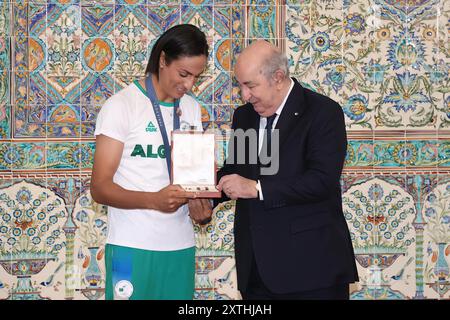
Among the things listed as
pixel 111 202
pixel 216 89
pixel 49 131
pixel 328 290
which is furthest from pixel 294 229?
pixel 49 131

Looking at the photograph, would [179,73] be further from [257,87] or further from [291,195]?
[291,195]

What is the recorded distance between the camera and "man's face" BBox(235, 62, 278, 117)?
297 cm

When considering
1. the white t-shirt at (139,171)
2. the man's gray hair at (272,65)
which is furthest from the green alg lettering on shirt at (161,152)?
the man's gray hair at (272,65)

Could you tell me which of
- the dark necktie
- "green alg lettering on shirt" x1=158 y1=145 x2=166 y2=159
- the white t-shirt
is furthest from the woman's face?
the dark necktie

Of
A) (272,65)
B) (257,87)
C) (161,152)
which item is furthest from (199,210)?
(272,65)

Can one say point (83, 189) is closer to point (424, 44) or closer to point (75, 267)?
point (75, 267)

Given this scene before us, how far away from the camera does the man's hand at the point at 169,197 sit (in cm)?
290

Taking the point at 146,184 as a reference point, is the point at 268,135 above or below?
above

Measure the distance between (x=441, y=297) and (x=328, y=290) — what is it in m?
2.19

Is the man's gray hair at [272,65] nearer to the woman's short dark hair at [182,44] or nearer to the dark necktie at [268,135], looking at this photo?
the dark necktie at [268,135]

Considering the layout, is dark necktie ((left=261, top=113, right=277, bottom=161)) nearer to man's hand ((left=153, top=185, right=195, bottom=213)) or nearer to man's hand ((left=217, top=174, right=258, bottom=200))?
man's hand ((left=217, top=174, right=258, bottom=200))

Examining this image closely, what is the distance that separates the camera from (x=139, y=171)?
9.87 ft

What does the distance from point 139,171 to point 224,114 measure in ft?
5.77

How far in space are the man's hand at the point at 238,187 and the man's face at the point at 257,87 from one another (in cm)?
34
